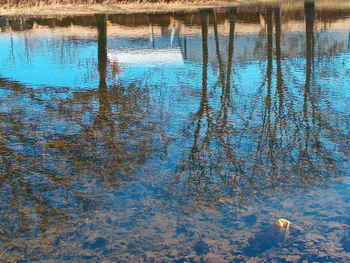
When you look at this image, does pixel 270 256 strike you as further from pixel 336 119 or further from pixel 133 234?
pixel 336 119

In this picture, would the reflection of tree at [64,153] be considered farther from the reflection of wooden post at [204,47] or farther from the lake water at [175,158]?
the reflection of wooden post at [204,47]

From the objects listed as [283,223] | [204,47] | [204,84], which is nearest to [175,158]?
[283,223]

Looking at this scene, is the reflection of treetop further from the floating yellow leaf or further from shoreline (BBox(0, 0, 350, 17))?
shoreline (BBox(0, 0, 350, 17))

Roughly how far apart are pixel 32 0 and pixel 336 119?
24.4 meters

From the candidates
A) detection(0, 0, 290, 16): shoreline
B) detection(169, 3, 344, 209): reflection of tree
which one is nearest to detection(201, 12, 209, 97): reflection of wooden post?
detection(169, 3, 344, 209): reflection of tree

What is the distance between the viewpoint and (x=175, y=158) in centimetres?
536

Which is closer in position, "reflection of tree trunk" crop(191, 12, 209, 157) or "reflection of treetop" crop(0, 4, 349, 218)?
"reflection of treetop" crop(0, 4, 349, 218)

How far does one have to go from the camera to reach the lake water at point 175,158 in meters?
3.73

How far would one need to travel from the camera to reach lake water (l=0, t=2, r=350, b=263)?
373 centimetres

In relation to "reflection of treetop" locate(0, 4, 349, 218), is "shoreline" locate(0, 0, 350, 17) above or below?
above

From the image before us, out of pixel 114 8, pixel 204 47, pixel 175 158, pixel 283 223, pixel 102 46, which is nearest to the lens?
pixel 283 223

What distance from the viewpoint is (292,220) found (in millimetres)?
3977

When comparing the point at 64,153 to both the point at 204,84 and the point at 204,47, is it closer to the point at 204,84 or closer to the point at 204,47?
the point at 204,84

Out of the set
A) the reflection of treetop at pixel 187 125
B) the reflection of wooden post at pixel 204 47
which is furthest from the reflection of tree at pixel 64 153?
the reflection of wooden post at pixel 204 47
